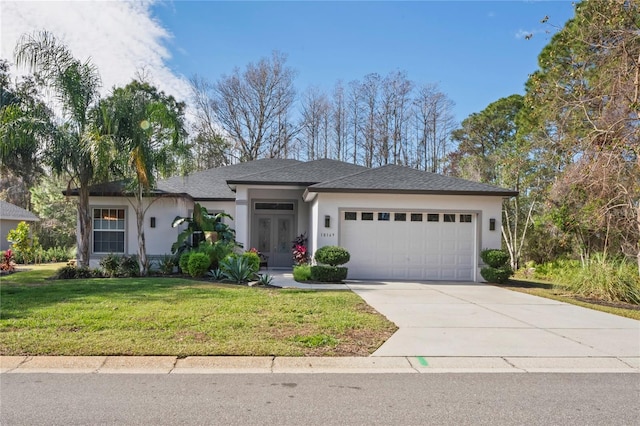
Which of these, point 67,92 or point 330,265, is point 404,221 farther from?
point 67,92

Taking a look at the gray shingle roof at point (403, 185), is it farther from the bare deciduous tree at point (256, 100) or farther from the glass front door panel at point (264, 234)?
the bare deciduous tree at point (256, 100)

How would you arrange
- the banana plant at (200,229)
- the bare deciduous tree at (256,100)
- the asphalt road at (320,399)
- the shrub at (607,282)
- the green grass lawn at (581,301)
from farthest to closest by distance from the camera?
the bare deciduous tree at (256,100) < the banana plant at (200,229) < the shrub at (607,282) < the green grass lawn at (581,301) < the asphalt road at (320,399)

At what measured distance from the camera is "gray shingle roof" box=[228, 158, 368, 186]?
642 inches

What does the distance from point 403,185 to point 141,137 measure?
857cm

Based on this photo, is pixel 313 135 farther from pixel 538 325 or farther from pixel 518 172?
pixel 538 325

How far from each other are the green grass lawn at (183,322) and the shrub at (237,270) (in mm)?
1921

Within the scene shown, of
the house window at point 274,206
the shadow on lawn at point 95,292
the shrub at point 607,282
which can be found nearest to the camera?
the shadow on lawn at point 95,292

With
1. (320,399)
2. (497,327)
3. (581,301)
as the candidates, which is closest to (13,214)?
(497,327)

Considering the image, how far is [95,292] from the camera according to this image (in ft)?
32.4

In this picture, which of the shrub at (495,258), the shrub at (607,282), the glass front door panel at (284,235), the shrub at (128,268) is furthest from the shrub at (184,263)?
the shrub at (607,282)

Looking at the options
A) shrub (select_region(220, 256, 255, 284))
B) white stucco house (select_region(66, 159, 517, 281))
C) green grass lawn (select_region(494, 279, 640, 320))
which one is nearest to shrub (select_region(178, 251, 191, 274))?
shrub (select_region(220, 256, 255, 284))

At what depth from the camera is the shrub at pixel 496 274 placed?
14125 mm

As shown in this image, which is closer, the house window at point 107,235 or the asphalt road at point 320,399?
the asphalt road at point 320,399

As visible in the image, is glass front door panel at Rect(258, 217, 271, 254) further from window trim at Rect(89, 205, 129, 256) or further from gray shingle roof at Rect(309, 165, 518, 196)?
window trim at Rect(89, 205, 129, 256)
